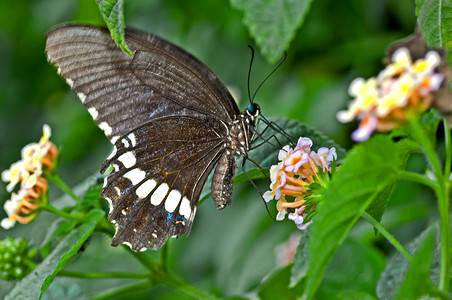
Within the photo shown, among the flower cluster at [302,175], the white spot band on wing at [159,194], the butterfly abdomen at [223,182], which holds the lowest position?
the flower cluster at [302,175]

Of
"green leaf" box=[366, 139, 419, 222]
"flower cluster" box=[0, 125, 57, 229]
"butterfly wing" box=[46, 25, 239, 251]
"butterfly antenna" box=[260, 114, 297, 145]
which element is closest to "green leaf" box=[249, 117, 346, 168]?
"butterfly antenna" box=[260, 114, 297, 145]

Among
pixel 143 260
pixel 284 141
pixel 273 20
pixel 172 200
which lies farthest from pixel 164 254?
pixel 273 20

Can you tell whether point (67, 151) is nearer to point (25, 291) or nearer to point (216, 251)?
point (216, 251)

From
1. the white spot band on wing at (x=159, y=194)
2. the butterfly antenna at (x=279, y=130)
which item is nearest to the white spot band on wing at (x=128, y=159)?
the white spot band on wing at (x=159, y=194)

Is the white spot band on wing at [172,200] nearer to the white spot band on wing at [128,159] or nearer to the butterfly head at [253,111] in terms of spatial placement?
the white spot band on wing at [128,159]

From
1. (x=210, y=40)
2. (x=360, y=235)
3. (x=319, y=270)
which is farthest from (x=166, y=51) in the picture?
(x=210, y=40)

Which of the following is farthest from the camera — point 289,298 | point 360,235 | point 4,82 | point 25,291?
point 4,82

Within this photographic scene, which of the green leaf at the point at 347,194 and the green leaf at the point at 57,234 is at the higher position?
the green leaf at the point at 57,234

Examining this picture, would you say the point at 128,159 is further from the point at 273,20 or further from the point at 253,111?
the point at 273,20
